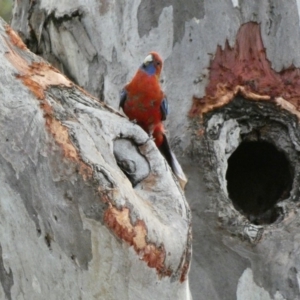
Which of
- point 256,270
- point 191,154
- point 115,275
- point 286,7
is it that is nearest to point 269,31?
point 286,7

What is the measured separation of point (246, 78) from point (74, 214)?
121cm

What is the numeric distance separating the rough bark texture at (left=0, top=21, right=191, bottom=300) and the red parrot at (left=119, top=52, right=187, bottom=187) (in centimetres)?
68

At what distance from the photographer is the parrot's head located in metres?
2.55

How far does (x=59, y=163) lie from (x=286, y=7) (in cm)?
140

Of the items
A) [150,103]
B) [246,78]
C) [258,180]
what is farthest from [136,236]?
[258,180]

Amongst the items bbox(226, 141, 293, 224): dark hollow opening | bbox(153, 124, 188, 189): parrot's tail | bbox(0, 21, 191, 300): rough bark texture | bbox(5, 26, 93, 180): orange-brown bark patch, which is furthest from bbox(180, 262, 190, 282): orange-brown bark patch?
bbox(226, 141, 293, 224): dark hollow opening

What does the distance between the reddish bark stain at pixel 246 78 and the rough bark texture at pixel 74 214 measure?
2.81 feet

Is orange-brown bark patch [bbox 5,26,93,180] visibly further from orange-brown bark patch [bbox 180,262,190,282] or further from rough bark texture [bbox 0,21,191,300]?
orange-brown bark patch [bbox 180,262,190,282]

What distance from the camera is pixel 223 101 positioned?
2668mm

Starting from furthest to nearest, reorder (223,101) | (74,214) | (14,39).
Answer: (223,101) → (14,39) → (74,214)

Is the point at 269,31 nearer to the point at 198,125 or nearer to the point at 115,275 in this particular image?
the point at 198,125

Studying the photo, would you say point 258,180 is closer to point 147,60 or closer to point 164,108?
point 164,108

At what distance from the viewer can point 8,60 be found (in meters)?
1.92

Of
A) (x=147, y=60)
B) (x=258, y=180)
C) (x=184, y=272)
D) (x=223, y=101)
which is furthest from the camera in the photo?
(x=258, y=180)
